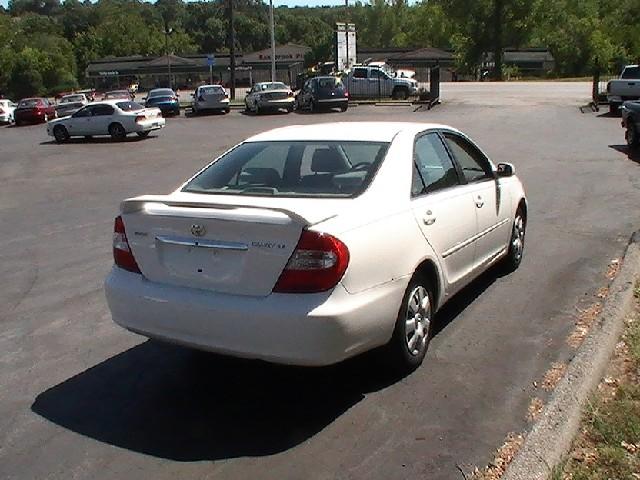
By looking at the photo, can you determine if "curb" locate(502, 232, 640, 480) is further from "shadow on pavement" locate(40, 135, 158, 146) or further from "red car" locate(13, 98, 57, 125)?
"red car" locate(13, 98, 57, 125)

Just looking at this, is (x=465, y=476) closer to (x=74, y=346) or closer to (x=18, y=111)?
(x=74, y=346)

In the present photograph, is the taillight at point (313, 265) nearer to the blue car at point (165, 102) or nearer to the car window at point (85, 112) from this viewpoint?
the car window at point (85, 112)

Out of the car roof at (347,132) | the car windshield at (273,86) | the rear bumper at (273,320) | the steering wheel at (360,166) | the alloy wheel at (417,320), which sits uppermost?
the car roof at (347,132)

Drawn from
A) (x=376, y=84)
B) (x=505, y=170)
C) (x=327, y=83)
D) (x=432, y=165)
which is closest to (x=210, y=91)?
(x=327, y=83)

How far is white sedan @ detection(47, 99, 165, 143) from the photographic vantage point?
29.0 meters

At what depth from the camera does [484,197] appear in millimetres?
6109

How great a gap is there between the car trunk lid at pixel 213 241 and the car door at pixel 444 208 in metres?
0.99

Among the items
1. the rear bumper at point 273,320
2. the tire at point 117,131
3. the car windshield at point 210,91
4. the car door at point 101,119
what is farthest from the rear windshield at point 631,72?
→ the rear bumper at point 273,320

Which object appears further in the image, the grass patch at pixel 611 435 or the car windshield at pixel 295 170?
the car windshield at pixel 295 170

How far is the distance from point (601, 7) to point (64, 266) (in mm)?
106365

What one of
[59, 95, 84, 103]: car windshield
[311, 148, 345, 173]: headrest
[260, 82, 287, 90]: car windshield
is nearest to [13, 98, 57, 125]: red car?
[59, 95, 84, 103]: car windshield

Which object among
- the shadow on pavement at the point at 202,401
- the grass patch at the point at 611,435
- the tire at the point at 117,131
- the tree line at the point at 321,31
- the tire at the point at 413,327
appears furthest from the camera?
the tree line at the point at 321,31

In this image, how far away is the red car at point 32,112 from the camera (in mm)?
43094

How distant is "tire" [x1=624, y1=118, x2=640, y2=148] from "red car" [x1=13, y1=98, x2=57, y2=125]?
35.1m
